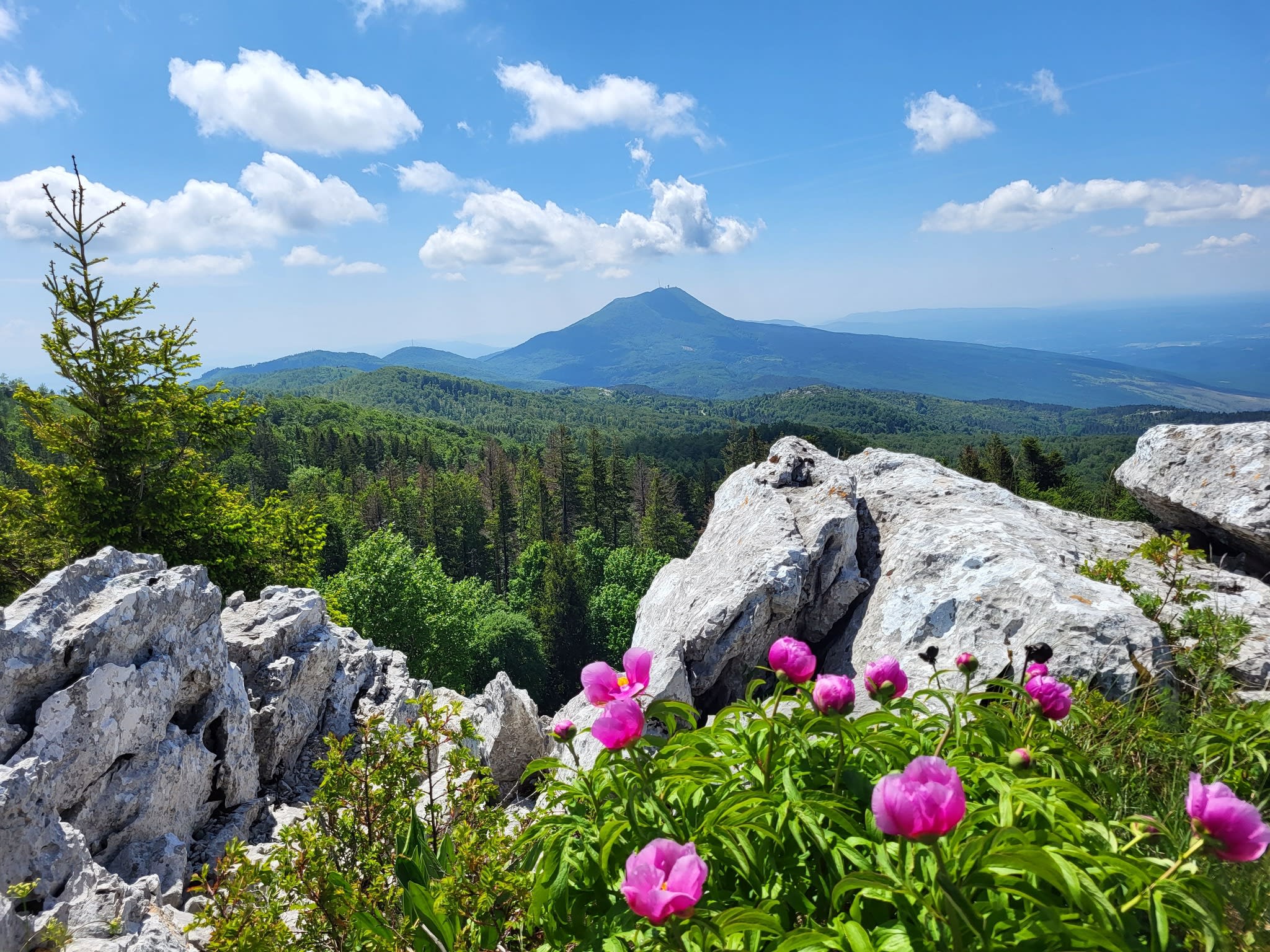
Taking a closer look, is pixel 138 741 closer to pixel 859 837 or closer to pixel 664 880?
pixel 664 880

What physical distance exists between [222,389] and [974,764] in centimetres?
1930

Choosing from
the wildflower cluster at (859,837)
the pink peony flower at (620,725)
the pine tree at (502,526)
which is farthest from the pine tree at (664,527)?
the pink peony flower at (620,725)

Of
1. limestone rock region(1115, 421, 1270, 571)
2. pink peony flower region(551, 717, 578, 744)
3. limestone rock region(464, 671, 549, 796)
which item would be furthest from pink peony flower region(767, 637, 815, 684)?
limestone rock region(1115, 421, 1270, 571)

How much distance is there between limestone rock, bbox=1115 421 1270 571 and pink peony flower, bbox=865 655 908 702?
7.75 m

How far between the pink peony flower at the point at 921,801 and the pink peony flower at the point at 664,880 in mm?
548

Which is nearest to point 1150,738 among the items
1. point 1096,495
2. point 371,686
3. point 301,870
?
point 301,870

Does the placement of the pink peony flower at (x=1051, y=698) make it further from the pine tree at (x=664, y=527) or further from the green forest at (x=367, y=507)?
the pine tree at (x=664, y=527)

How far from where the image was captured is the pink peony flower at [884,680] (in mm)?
2877

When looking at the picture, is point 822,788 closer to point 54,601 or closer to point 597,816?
point 597,816

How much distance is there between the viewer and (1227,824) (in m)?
1.79

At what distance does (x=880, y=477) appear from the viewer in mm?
10945

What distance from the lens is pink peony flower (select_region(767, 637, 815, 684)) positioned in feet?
9.81

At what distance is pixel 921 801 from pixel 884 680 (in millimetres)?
1341

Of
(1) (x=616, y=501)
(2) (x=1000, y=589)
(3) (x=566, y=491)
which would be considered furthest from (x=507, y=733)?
(3) (x=566, y=491)
